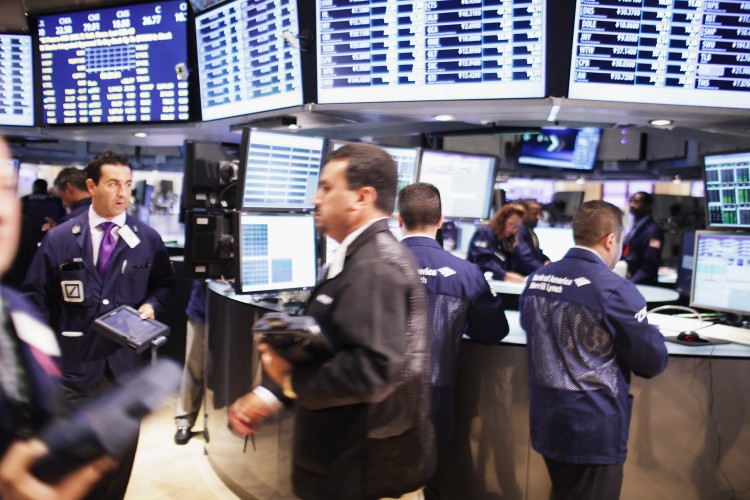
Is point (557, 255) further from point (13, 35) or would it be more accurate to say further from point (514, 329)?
point (13, 35)

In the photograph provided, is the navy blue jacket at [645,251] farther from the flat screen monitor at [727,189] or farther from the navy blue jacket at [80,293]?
the navy blue jacket at [80,293]

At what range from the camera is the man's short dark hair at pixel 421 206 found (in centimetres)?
280

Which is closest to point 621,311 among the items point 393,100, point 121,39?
point 393,100

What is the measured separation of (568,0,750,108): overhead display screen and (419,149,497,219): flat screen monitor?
1175 millimetres

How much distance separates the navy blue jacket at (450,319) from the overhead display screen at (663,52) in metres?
1.18

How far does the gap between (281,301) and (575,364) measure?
1.68 m

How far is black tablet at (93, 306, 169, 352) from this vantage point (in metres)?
2.43

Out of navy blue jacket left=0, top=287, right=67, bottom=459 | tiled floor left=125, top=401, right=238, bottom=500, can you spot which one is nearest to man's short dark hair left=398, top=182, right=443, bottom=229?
tiled floor left=125, top=401, right=238, bottom=500

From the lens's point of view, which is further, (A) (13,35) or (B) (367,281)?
(A) (13,35)

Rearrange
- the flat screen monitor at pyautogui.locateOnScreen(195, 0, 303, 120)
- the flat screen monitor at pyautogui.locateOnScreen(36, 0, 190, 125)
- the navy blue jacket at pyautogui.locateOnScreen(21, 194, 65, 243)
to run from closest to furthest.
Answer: the flat screen monitor at pyautogui.locateOnScreen(195, 0, 303, 120) → the flat screen monitor at pyautogui.locateOnScreen(36, 0, 190, 125) → the navy blue jacket at pyautogui.locateOnScreen(21, 194, 65, 243)

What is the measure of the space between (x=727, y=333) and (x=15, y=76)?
17.7 ft

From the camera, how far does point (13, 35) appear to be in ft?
15.5

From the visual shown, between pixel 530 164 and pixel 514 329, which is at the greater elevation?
pixel 530 164

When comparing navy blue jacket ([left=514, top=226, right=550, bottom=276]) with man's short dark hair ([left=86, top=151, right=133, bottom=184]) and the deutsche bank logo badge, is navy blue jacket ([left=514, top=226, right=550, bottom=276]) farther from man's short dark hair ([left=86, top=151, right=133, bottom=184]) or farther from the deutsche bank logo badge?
the deutsche bank logo badge
